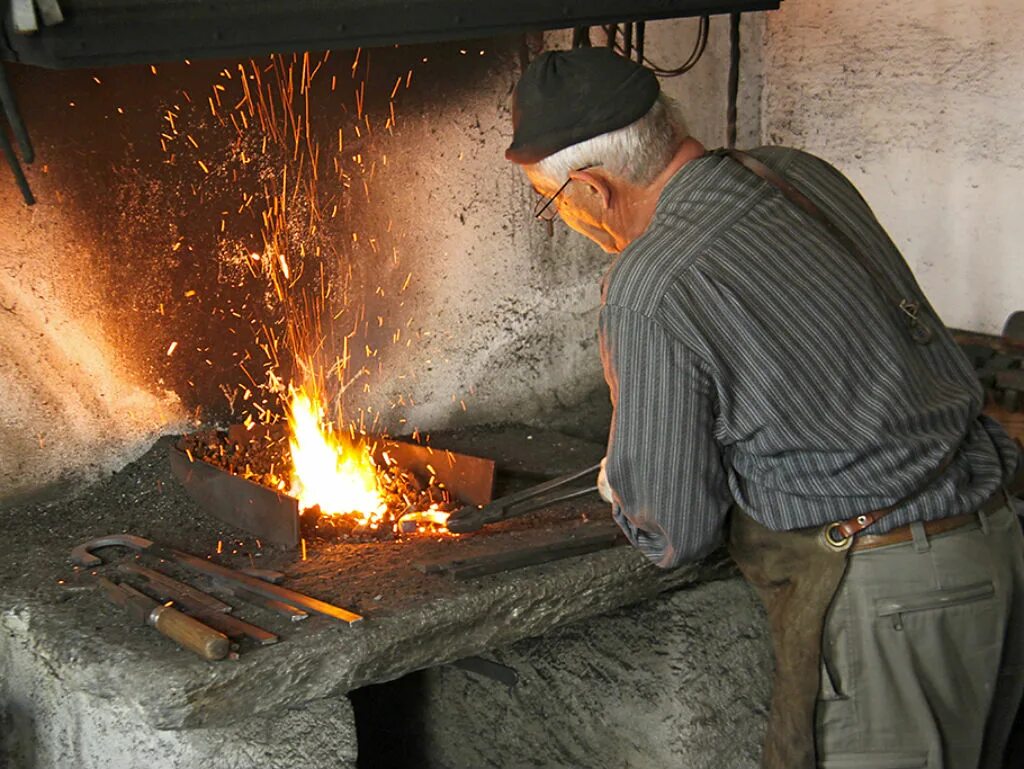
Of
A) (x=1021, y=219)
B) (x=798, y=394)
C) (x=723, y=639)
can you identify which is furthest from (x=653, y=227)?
(x=1021, y=219)

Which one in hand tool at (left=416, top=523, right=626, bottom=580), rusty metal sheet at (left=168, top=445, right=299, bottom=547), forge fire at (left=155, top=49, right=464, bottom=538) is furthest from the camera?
forge fire at (left=155, top=49, right=464, bottom=538)

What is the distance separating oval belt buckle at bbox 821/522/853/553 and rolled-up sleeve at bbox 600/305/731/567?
0.17 metres

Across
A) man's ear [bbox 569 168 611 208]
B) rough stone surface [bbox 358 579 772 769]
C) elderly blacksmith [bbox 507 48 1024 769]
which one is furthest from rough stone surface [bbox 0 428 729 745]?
man's ear [bbox 569 168 611 208]

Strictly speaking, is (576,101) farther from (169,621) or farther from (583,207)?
(169,621)

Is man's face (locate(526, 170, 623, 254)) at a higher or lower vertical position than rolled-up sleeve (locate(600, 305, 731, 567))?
higher

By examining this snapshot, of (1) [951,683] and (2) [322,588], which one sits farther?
(2) [322,588]

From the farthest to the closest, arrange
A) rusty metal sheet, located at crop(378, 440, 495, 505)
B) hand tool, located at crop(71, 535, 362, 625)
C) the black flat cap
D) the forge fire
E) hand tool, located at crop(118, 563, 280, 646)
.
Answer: the forge fire → rusty metal sheet, located at crop(378, 440, 495, 505) → hand tool, located at crop(71, 535, 362, 625) → hand tool, located at crop(118, 563, 280, 646) → the black flat cap

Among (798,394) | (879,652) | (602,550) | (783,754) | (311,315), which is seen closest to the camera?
(798,394)

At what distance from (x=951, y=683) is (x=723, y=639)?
2.85 ft

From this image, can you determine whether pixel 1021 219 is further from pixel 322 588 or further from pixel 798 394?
pixel 322 588

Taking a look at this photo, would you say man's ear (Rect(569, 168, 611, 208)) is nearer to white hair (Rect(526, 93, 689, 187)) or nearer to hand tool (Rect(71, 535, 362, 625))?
white hair (Rect(526, 93, 689, 187))

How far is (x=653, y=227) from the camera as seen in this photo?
220 cm

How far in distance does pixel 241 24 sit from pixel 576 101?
2.33ft

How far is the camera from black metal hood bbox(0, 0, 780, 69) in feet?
7.47
